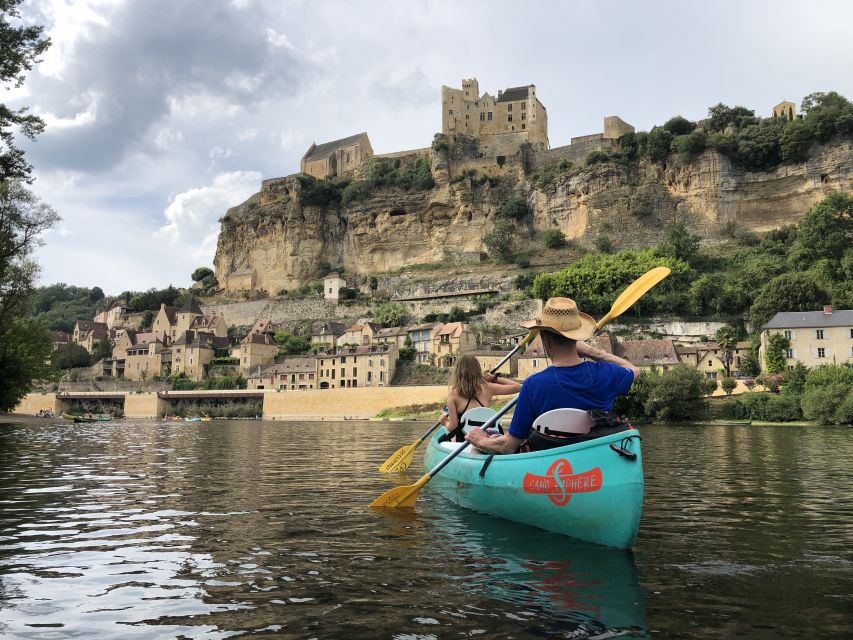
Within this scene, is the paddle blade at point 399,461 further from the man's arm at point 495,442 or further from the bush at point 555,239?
the bush at point 555,239

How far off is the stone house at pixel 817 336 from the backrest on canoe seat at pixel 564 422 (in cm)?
4215

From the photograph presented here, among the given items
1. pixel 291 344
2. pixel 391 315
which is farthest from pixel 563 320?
pixel 291 344

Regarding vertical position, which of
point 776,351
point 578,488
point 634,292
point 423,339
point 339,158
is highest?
point 339,158

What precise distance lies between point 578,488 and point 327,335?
67374 mm

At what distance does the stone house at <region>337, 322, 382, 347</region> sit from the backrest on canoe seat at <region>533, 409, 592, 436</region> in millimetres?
60897

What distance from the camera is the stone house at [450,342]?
2381 inches

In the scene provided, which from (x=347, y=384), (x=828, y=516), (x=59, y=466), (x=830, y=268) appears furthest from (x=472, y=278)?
(x=828, y=516)

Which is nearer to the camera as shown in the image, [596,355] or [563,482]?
[563,482]

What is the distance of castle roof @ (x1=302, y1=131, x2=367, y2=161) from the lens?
A: 98.2m

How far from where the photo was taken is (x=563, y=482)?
635 centimetres

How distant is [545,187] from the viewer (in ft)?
265

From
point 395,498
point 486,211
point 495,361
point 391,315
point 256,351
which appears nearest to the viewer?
point 395,498

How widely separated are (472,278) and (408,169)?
22853 millimetres

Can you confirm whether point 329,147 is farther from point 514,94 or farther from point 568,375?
point 568,375
